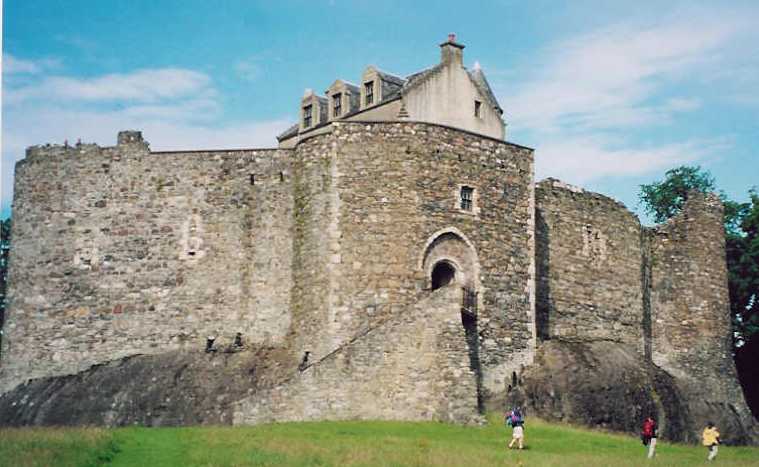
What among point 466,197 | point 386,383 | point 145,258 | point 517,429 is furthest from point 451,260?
point 145,258

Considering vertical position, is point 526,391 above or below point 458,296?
below

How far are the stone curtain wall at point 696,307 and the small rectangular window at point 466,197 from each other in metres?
14.8

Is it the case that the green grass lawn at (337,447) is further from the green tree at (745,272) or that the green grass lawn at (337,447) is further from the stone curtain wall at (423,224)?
the green tree at (745,272)

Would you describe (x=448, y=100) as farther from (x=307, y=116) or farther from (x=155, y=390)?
(x=155, y=390)

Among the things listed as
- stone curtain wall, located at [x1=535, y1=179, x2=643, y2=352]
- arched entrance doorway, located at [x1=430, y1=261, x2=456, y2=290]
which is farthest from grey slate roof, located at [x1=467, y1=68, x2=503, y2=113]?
arched entrance doorway, located at [x1=430, y1=261, x2=456, y2=290]

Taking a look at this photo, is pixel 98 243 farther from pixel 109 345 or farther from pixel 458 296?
pixel 458 296

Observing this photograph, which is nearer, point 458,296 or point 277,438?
point 277,438

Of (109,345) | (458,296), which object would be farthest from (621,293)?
(109,345)

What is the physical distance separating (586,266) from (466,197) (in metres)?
9.75

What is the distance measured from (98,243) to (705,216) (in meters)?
29.1

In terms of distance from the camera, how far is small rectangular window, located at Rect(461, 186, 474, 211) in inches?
2007

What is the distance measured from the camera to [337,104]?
66188 mm

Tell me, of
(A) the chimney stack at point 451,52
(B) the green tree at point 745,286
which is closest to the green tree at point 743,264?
(B) the green tree at point 745,286

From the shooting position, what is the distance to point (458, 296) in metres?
47.0
